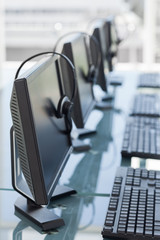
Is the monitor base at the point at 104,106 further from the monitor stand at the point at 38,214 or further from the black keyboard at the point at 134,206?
the monitor stand at the point at 38,214

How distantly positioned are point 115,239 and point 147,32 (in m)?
3.71

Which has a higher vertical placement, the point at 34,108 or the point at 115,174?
the point at 34,108

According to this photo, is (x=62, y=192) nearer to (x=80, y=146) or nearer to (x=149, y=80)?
(x=80, y=146)

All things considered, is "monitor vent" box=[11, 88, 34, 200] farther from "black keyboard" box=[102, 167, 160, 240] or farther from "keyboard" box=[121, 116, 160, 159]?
"keyboard" box=[121, 116, 160, 159]

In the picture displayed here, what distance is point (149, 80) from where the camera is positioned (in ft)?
9.09

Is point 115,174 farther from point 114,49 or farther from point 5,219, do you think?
point 114,49

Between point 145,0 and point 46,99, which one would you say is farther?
point 145,0

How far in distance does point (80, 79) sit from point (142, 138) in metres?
0.29

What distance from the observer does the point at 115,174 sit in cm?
142

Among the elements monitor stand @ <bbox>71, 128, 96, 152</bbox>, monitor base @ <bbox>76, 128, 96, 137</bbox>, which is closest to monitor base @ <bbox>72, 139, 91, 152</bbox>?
monitor stand @ <bbox>71, 128, 96, 152</bbox>

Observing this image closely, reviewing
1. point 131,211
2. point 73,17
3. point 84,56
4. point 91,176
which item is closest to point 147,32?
point 84,56

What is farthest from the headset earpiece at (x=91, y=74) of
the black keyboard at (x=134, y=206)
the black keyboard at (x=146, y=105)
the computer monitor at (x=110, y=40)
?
the computer monitor at (x=110, y=40)

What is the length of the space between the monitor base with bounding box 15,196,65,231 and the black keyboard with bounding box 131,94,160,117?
967mm

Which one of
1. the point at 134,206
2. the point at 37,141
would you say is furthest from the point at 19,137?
the point at 134,206
